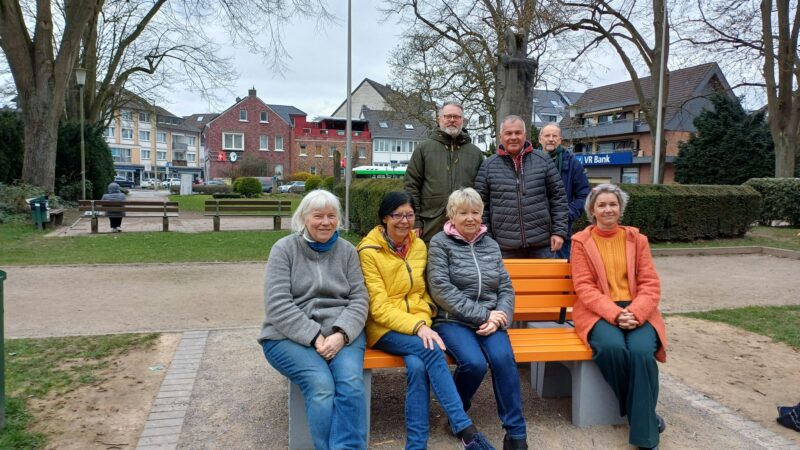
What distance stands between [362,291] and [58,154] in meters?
25.0

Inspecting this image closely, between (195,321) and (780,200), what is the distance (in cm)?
1834

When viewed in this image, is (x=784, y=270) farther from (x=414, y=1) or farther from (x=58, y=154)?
(x=58, y=154)

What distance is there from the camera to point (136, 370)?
14.7 ft

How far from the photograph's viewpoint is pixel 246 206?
51.6ft

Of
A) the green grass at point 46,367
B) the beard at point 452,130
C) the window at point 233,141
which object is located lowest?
the green grass at point 46,367

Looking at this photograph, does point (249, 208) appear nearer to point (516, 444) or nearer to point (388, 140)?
point (516, 444)

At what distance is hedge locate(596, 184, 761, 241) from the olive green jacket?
8813 mm

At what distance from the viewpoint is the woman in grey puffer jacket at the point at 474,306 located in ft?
11.0

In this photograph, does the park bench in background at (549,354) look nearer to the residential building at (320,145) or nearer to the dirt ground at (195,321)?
the dirt ground at (195,321)

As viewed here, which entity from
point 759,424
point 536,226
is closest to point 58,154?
point 536,226

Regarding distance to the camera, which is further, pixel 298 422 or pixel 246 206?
pixel 246 206

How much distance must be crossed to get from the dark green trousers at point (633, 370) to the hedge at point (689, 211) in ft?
30.8

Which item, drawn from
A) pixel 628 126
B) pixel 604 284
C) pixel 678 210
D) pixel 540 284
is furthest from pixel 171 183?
pixel 604 284

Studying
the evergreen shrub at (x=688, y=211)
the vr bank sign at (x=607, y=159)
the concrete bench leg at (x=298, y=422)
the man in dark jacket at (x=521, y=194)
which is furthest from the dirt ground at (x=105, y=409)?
the vr bank sign at (x=607, y=159)
